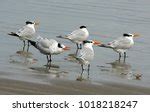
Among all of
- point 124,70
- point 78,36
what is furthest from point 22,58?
point 124,70

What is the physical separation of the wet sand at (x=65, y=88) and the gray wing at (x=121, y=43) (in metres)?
3.11

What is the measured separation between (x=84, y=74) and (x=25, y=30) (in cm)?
346

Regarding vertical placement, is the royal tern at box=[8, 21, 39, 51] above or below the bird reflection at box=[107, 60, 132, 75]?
above

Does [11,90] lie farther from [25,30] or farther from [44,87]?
[25,30]

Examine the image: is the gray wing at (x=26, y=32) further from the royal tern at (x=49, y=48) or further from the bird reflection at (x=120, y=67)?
the bird reflection at (x=120, y=67)

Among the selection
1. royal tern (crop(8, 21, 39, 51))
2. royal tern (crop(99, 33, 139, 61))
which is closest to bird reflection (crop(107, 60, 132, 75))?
royal tern (crop(99, 33, 139, 61))

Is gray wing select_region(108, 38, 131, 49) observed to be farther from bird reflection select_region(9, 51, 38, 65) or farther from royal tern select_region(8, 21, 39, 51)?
royal tern select_region(8, 21, 39, 51)

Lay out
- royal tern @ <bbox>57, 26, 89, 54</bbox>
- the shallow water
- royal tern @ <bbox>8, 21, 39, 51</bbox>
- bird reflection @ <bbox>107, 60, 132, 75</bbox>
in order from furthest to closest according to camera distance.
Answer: royal tern @ <bbox>57, 26, 89, 54</bbox>, royal tern @ <bbox>8, 21, 39, 51</bbox>, bird reflection @ <bbox>107, 60, 132, 75</bbox>, the shallow water

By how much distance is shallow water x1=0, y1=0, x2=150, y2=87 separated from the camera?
12828 millimetres

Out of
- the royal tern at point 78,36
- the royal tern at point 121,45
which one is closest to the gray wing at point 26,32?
the royal tern at point 78,36

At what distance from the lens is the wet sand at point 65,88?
36.5 ft

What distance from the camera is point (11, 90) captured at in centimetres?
1107

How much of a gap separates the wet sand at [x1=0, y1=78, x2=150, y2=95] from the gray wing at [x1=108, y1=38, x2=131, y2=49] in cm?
311

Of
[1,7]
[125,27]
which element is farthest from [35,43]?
[1,7]
